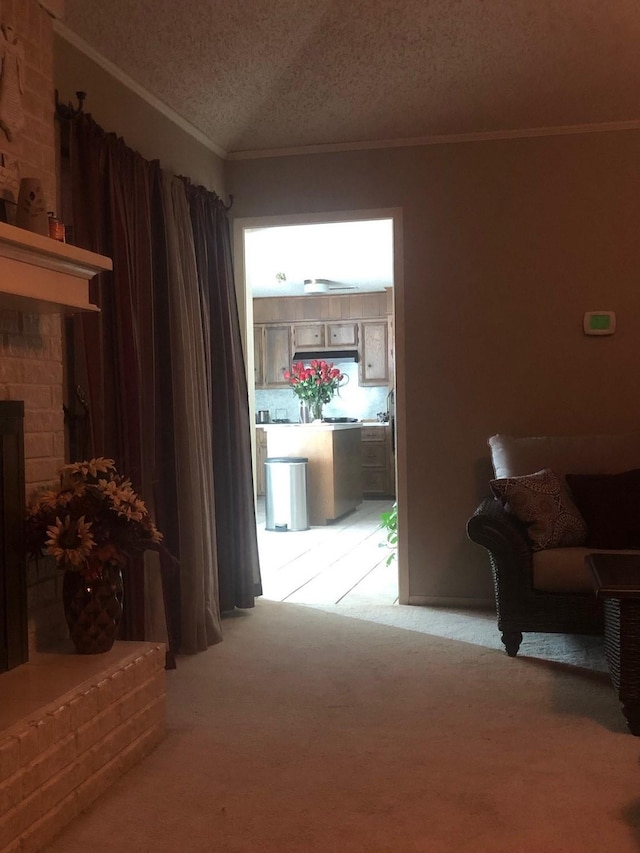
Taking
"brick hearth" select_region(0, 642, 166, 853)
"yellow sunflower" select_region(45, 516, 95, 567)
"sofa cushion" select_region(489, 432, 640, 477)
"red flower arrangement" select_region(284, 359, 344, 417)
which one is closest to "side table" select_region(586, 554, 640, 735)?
"sofa cushion" select_region(489, 432, 640, 477)

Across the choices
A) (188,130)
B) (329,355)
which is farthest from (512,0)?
(329,355)

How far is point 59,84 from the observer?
289 centimetres

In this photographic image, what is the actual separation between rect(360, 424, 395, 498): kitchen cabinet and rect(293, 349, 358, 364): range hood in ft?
3.08

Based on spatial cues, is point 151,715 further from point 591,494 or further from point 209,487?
point 591,494

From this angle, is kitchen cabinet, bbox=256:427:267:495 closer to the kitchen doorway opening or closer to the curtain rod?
the kitchen doorway opening

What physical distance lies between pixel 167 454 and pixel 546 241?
2.23 m

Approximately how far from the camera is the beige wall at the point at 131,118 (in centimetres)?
296

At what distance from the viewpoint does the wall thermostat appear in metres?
4.14

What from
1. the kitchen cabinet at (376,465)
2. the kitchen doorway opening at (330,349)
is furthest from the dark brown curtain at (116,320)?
the kitchen cabinet at (376,465)

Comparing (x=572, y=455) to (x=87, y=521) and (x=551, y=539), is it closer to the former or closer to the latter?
(x=551, y=539)

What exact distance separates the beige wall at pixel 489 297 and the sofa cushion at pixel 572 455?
0.95 ft

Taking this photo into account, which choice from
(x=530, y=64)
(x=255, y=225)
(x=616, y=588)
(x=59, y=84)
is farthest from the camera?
(x=255, y=225)

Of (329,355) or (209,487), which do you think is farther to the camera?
(329,355)

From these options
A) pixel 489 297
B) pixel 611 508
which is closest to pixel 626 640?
pixel 611 508
